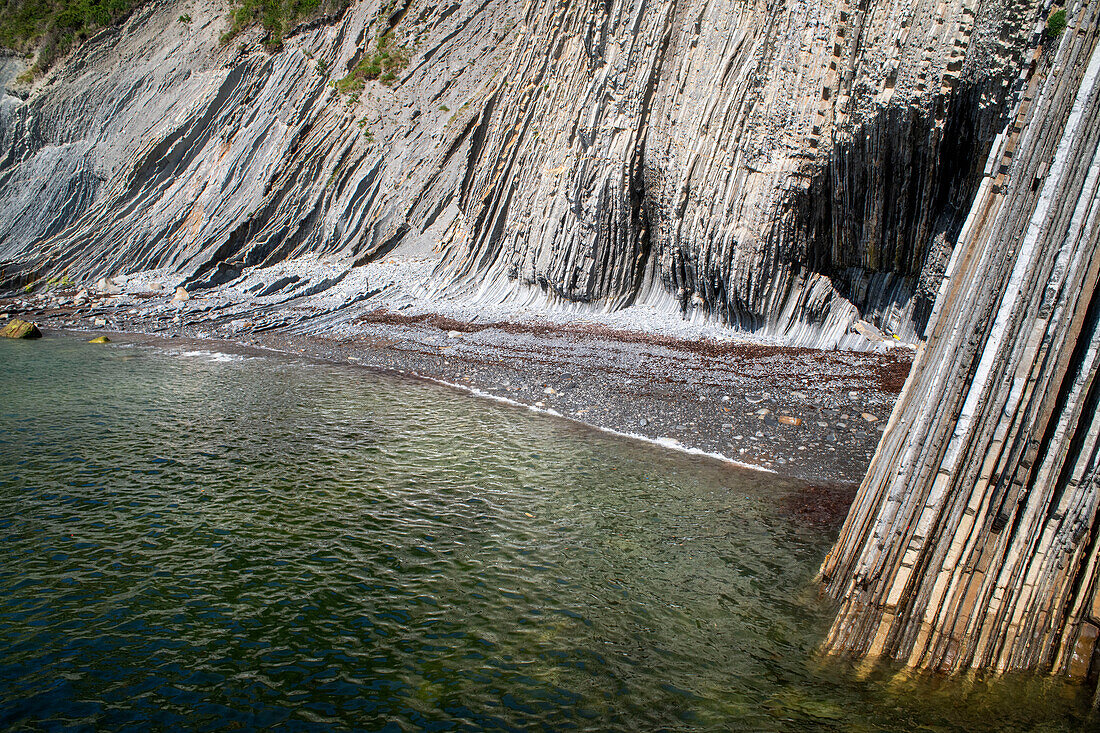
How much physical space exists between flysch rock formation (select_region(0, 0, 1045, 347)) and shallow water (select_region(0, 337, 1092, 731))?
28.7ft

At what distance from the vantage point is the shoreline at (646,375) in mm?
12211

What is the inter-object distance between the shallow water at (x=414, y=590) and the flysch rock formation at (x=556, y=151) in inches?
344

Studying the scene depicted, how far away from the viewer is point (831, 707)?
5660mm

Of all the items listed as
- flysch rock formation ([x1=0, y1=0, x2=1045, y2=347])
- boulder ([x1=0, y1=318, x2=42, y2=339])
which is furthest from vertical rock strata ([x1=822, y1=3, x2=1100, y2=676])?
boulder ([x1=0, y1=318, x2=42, y2=339])

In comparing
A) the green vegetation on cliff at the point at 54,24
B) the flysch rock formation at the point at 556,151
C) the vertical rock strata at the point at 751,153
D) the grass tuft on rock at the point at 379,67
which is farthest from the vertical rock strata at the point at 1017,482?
the green vegetation on cliff at the point at 54,24

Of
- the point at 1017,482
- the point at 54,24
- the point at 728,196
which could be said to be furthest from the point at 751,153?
the point at 54,24

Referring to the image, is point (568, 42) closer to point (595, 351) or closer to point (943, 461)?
point (595, 351)

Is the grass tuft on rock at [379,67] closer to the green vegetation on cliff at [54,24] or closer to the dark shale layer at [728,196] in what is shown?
the dark shale layer at [728,196]

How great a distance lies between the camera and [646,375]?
627 inches

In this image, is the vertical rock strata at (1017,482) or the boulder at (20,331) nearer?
the vertical rock strata at (1017,482)

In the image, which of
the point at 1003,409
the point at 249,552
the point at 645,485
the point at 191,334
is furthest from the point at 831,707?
the point at 191,334

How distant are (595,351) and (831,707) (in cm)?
1296

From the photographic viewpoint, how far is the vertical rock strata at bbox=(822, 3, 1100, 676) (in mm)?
5844

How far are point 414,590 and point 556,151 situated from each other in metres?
18.8
